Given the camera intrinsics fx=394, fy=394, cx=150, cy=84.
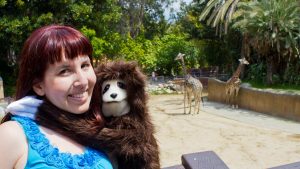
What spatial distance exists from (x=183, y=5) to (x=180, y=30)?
6.93 feet

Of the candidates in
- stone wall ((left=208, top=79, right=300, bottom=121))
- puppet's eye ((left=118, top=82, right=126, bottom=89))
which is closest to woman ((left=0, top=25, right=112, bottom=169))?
puppet's eye ((left=118, top=82, right=126, bottom=89))

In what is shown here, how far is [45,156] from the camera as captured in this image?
1178mm

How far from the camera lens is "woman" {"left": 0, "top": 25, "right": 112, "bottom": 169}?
1.18 meters

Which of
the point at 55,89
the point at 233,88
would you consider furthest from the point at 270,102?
the point at 55,89

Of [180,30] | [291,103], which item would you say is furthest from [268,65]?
[180,30]

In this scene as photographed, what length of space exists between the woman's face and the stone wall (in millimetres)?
8941

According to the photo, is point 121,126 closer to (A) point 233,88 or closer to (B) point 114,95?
(B) point 114,95

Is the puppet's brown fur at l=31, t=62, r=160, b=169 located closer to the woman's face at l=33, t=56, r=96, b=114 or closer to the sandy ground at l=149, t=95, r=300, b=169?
the woman's face at l=33, t=56, r=96, b=114

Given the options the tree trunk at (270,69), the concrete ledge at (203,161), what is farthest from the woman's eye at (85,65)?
the tree trunk at (270,69)

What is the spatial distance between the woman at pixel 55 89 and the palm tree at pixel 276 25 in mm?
11329

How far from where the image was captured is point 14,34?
12.2 meters

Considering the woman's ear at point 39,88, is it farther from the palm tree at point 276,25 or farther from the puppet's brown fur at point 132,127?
the palm tree at point 276,25

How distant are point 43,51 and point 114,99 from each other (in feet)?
1.10

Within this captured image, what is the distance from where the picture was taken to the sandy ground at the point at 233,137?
639 cm
